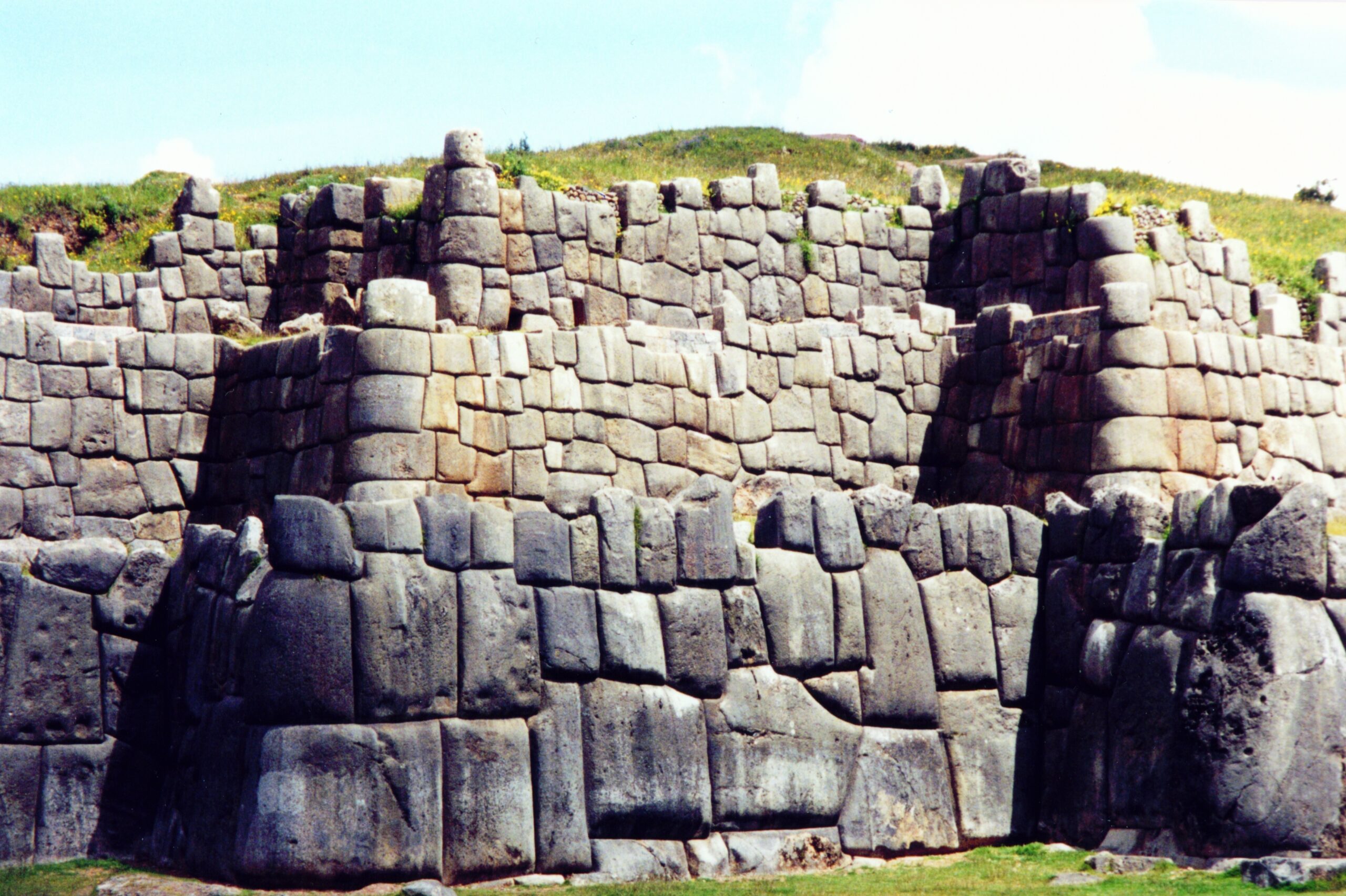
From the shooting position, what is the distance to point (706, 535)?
39.8 ft

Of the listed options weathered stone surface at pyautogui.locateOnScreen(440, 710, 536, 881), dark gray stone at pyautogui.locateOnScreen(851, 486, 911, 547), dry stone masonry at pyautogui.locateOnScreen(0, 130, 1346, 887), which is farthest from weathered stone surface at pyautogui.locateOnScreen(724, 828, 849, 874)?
dark gray stone at pyautogui.locateOnScreen(851, 486, 911, 547)

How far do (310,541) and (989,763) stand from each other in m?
5.40

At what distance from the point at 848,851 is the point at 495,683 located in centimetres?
295

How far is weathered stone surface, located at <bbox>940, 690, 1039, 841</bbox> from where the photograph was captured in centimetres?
1280

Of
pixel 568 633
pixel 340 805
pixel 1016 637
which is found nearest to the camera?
pixel 340 805

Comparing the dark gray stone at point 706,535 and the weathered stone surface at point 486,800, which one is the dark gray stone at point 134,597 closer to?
the weathered stone surface at point 486,800

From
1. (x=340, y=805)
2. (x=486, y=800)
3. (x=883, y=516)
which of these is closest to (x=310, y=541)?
(x=340, y=805)

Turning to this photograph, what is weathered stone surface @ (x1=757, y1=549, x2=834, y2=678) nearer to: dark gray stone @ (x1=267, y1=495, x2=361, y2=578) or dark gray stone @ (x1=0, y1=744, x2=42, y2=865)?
dark gray stone @ (x1=267, y1=495, x2=361, y2=578)

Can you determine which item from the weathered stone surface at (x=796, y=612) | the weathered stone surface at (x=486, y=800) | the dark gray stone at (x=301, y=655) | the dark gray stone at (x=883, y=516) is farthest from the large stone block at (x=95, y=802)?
the dark gray stone at (x=883, y=516)

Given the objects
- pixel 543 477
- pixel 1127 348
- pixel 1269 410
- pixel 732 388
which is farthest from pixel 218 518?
pixel 1269 410

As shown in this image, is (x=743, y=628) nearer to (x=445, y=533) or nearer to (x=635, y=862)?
(x=635, y=862)

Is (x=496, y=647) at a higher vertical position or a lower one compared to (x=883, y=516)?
lower

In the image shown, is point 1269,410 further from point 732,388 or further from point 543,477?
point 543,477

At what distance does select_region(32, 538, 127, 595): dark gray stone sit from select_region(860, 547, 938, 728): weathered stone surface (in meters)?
Answer: 5.42
